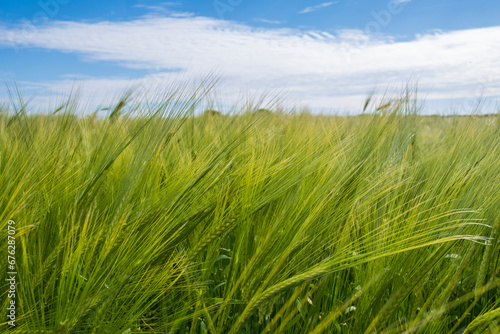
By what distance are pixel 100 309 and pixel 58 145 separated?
56 centimetres

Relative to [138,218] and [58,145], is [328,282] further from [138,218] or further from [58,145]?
[58,145]

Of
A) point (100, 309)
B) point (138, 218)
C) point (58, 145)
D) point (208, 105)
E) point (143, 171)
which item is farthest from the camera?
point (208, 105)

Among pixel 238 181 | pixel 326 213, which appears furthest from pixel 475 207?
pixel 238 181

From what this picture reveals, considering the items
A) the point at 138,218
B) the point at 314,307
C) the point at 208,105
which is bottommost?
the point at 314,307

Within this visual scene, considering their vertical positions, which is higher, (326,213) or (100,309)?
(326,213)

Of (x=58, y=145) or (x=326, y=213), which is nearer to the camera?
(x=326, y=213)

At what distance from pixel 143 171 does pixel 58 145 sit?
0.33 meters

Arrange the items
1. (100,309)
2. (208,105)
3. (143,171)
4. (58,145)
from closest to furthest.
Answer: (100,309), (143,171), (58,145), (208,105)

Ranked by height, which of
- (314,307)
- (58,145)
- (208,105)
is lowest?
(314,307)

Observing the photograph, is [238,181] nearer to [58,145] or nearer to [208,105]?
[58,145]

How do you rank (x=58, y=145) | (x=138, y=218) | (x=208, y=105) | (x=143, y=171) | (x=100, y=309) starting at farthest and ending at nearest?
1. (x=208, y=105)
2. (x=58, y=145)
3. (x=143, y=171)
4. (x=138, y=218)
5. (x=100, y=309)

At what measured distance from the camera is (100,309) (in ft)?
2.23

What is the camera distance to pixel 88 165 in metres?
1.12

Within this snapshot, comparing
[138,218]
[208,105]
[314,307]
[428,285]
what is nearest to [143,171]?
[138,218]
